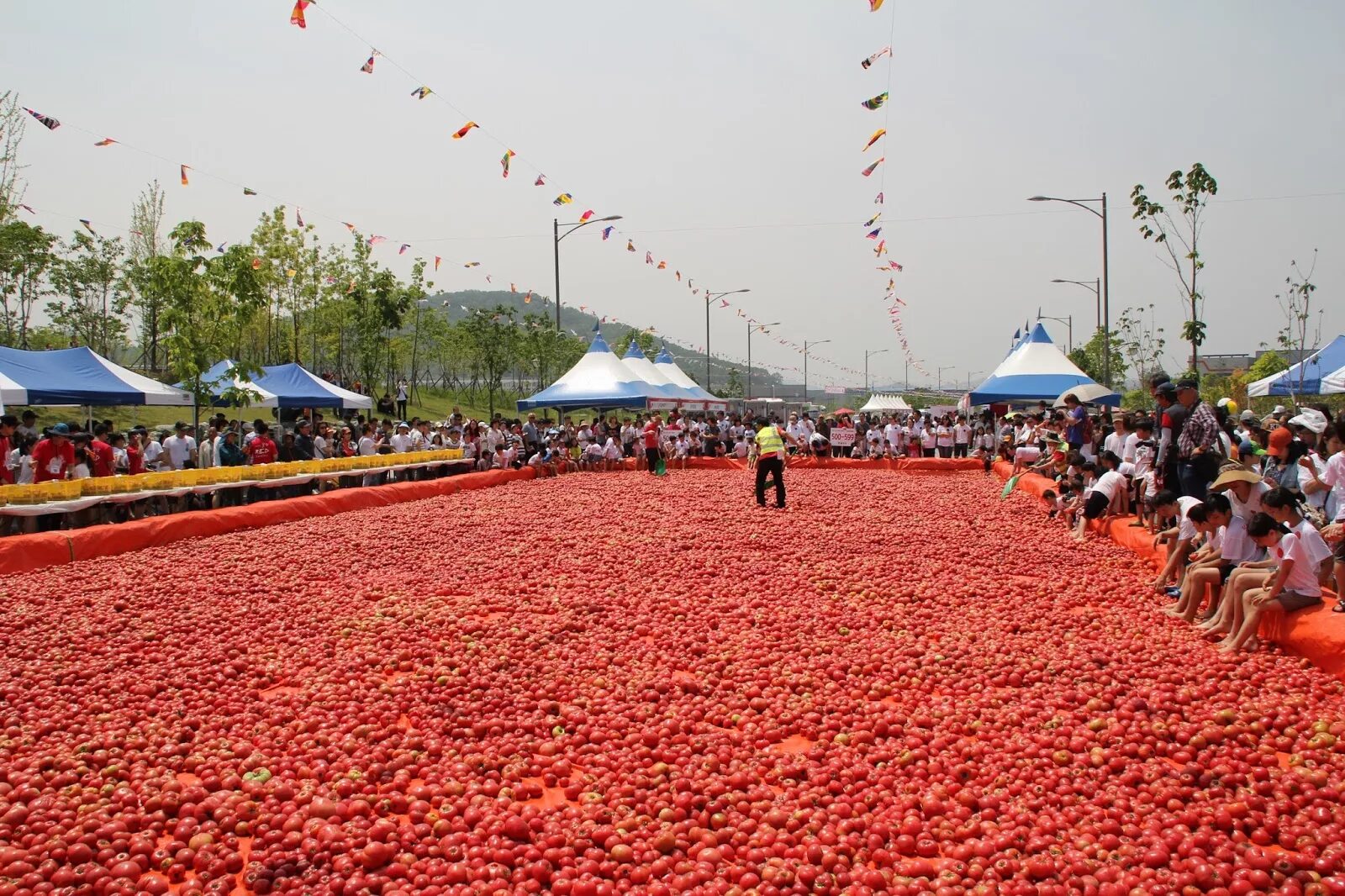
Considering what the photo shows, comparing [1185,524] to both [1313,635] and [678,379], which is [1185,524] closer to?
[1313,635]

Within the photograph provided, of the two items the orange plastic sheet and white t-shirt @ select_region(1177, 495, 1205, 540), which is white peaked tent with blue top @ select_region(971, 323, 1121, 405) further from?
the orange plastic sheet

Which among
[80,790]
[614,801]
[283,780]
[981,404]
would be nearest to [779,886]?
[614,801]

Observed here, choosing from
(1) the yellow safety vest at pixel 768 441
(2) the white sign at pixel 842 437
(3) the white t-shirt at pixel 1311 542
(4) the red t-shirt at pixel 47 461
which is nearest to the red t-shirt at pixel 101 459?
(4) the red t-shirt at pixel 47 461

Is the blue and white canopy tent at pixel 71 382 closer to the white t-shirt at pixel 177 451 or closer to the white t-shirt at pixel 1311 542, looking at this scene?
the white t-shirt at pixel 177 451

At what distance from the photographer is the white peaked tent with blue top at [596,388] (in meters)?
24.5

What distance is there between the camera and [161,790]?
4.27 m

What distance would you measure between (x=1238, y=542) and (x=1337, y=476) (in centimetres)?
171

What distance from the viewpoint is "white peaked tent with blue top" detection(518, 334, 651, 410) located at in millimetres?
24469

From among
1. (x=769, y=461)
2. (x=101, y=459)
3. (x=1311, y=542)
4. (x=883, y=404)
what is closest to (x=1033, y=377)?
(x=769, y=461)

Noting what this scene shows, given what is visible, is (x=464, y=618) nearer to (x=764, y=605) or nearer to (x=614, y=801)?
(x=764, y=605)

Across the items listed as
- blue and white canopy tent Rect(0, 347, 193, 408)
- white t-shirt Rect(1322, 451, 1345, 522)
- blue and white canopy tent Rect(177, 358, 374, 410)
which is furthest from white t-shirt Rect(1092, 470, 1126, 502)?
blue and white canopy tent Rect(177, 358, 374, 410)

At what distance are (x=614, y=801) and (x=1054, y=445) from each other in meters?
13.8

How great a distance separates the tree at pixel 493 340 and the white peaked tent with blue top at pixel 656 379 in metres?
17.2

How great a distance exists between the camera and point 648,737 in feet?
15.8
